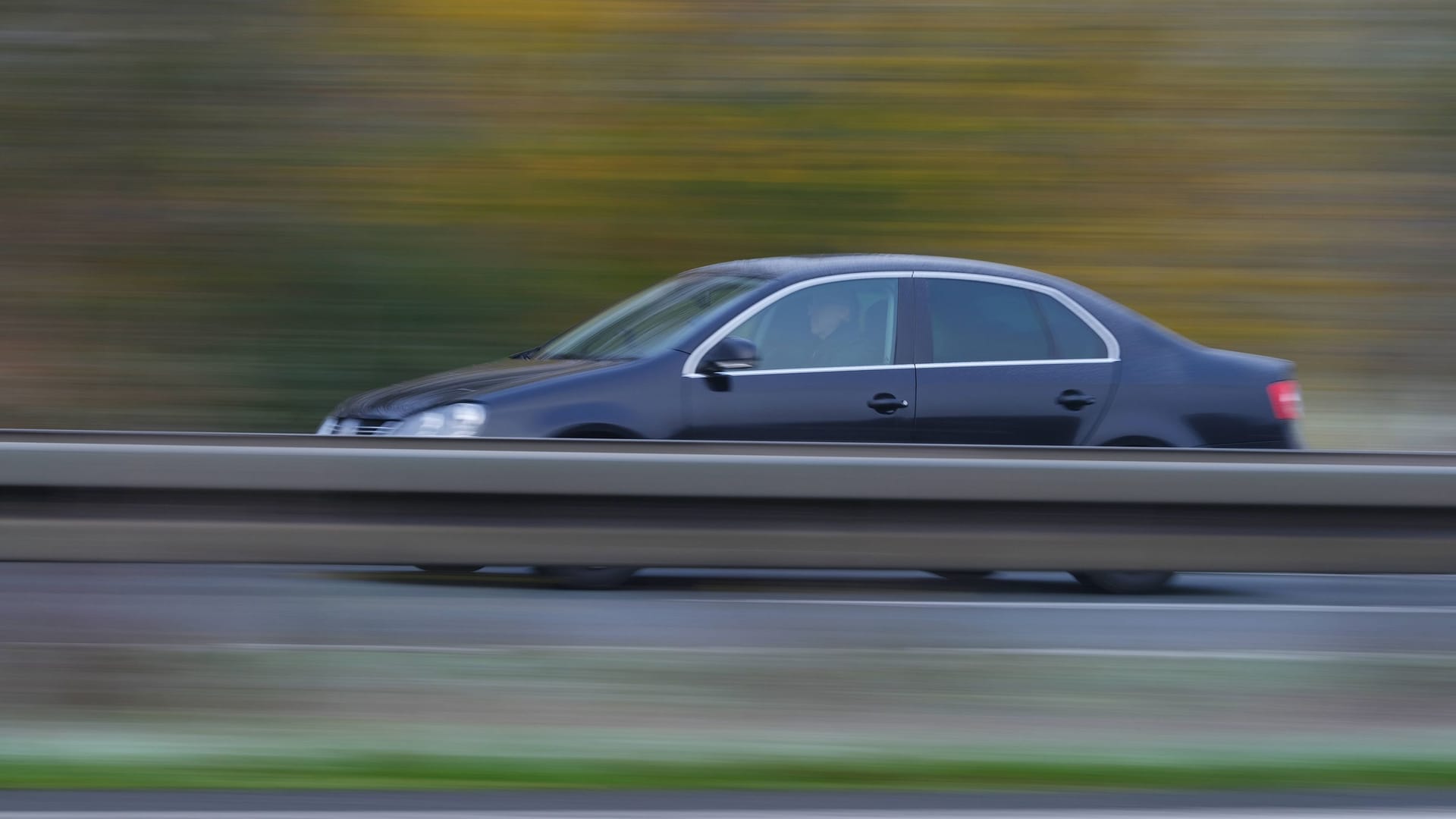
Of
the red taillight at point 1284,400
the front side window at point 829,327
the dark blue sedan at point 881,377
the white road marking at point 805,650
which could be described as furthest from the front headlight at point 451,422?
Answer: the red taillight at point 1284,400

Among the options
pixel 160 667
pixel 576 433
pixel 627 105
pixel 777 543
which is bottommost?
pixel 777 543

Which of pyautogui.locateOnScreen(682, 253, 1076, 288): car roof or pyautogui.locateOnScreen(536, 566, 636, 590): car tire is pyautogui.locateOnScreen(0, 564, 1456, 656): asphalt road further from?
pyautogui.locateOnScreen(682, 253, 1076, 288): car roof

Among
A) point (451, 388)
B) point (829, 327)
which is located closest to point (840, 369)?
point (829, 327)

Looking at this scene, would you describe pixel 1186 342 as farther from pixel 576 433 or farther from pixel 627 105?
pixel 627 105

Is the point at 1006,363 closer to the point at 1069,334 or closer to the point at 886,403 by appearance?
the point at 1069,334

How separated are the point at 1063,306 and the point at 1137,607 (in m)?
2.23

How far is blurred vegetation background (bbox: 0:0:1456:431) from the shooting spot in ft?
35.2

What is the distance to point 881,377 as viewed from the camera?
280 inches

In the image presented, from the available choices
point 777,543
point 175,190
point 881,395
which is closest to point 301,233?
point 175,190

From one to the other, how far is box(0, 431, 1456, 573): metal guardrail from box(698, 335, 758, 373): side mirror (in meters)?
3.00

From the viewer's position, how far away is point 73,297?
10.8 meters

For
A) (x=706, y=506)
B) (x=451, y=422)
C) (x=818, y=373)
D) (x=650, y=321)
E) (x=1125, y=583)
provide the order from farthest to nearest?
(x=650, y=321) → (x=818, y=373) → (x=451, y=422) → (x=1125, y=583) → (x=706, y=506)

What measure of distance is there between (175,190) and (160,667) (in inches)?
293

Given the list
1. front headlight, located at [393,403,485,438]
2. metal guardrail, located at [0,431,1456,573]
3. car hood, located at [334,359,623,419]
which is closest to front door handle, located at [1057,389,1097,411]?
car hood, located at [334,359,623,419]
